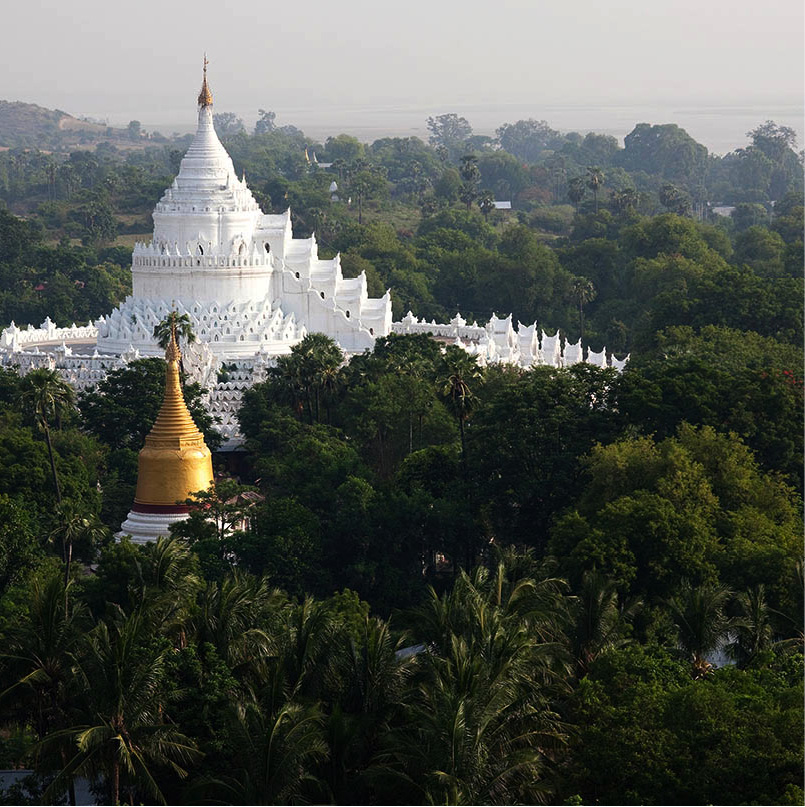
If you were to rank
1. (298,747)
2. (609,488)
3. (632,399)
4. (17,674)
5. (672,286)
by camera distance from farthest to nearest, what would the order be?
1. (672,286)
2. (632,399)
3. (609,488)
4. (17,674)
5. (298,747)

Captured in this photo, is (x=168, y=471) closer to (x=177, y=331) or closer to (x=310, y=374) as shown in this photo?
(x=310, y=374)

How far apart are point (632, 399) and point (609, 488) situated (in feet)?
21.4

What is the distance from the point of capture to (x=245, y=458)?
82500 millimetres

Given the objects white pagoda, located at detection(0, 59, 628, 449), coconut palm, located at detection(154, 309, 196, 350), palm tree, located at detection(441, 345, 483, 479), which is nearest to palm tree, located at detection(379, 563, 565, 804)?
palm tree, located at detection(441, 345, 483, 479)

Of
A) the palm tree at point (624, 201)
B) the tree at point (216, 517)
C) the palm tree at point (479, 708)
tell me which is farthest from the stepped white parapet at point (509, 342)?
the palm tree at point (624, 201)

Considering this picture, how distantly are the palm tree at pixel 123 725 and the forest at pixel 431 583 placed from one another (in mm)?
71

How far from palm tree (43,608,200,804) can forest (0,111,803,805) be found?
0.07 meters

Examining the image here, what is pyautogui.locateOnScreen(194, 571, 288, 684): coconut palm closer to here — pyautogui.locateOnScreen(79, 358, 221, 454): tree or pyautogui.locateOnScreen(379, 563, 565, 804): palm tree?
pyautogui.locateOnScreen(379, 563, 565, 804): palm tree

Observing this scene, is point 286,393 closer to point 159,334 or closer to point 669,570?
point 159,334

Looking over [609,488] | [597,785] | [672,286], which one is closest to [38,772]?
[597,785]

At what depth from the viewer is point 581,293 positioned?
5089 inches

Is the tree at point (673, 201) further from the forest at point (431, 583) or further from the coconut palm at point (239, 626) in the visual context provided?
the coconut palm at point (239, 626)

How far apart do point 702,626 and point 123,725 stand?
13.7 m

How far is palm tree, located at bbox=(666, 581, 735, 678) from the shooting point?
2002 inches
